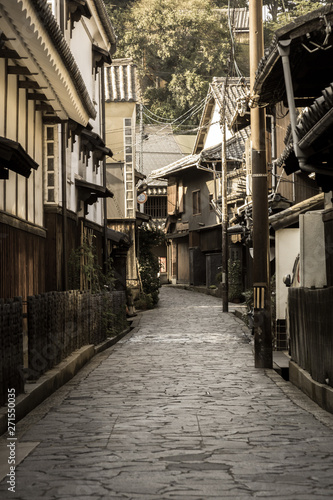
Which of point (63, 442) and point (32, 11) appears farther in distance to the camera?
point (32, 11)

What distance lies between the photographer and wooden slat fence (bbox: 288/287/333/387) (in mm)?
10711

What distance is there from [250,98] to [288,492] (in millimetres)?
10500

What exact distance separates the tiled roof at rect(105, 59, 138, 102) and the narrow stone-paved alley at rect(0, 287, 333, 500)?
27994mm

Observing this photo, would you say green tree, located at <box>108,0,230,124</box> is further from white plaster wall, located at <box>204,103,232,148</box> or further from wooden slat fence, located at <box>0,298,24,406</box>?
wooden slat fence, located at <box>0,298,24,406</box>

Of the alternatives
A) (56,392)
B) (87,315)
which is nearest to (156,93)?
(87,315)

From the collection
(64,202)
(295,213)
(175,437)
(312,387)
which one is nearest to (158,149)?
(64,202)

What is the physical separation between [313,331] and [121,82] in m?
33.3

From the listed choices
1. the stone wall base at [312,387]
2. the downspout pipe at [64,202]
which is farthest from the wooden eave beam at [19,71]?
the stone wall base at [312,387]

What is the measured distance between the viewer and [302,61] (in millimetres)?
12344

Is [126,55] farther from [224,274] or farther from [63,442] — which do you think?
[63,442]

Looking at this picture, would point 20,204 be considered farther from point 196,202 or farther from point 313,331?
point 196,202

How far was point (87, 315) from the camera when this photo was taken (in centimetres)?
1839

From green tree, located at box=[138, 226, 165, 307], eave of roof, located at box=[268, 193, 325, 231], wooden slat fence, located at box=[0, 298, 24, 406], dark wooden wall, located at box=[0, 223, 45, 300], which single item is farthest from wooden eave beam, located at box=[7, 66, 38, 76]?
green tree, located at box=[138, 226, 165, 307]

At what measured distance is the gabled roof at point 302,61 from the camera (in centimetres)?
1105
